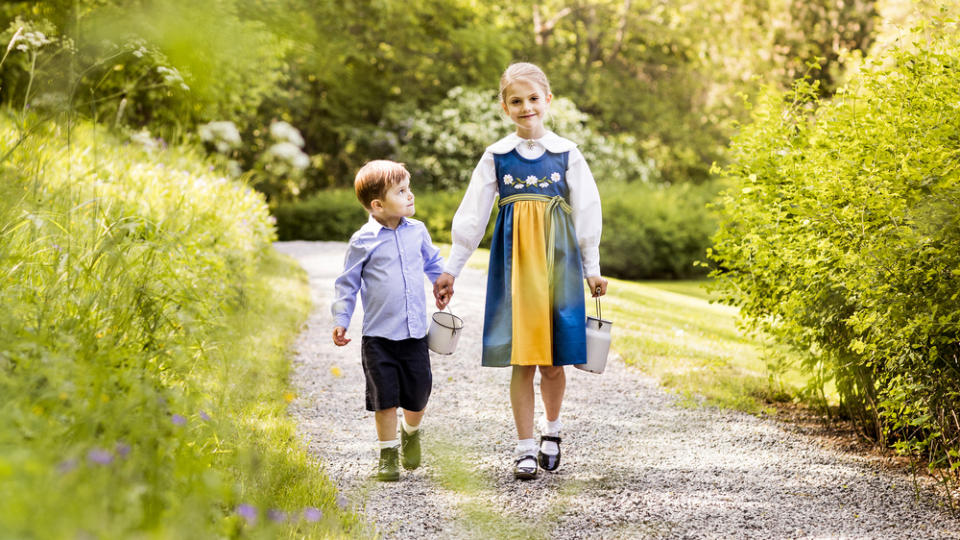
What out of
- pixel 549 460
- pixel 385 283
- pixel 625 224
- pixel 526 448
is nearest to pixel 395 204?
pixel 385 283

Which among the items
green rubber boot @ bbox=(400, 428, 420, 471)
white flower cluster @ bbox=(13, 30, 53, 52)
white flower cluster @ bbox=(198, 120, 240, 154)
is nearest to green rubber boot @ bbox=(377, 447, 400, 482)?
green rubber boot @ bbox=(400, 428, 420, 471)

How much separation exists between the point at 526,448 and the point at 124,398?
186 centimetres

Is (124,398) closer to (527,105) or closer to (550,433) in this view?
(550,433)

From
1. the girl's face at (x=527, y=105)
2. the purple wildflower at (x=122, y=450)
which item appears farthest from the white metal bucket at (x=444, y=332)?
the purple wildflower at (x=122, y=450)

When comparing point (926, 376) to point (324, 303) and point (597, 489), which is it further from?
point (324, 303)

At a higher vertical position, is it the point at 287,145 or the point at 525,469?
the point at 287,145

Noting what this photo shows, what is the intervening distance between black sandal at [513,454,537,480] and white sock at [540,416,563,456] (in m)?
0.14

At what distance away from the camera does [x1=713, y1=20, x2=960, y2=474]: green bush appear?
3.51 m

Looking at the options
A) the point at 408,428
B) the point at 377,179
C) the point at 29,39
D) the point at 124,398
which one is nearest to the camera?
the point at 124,398

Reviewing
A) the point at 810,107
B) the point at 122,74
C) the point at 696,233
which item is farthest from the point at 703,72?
the point at 810,107

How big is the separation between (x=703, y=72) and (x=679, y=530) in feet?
68.6

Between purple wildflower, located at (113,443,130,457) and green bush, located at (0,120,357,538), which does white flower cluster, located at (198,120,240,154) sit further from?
purple wildflower, located at (113,443,130,457)

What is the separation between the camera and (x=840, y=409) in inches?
207

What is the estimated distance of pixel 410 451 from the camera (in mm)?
3861
